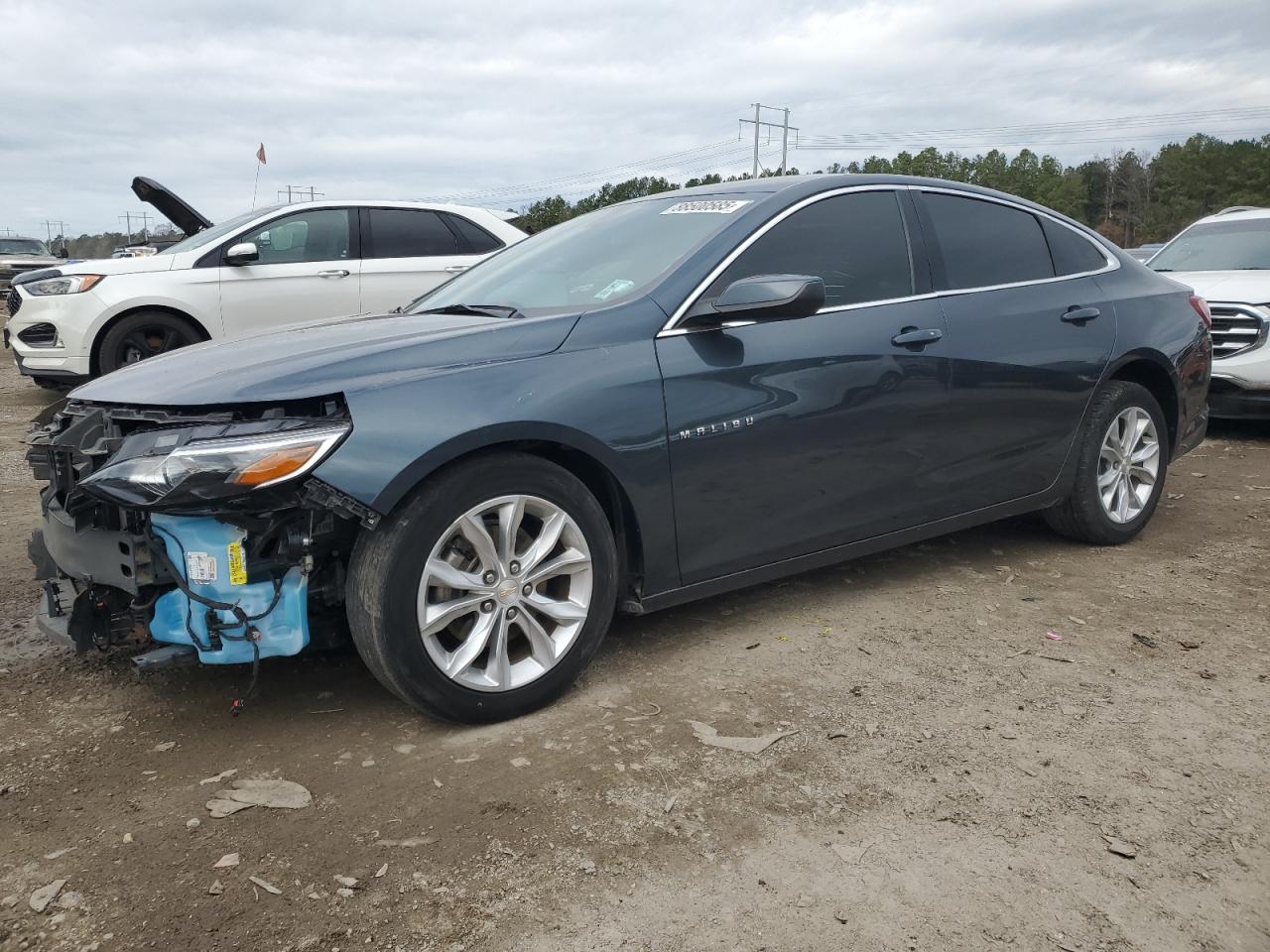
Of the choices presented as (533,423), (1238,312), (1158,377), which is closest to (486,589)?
(533,423)

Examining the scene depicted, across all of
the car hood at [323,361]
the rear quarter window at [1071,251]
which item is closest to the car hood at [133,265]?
the car hood at [323,361]

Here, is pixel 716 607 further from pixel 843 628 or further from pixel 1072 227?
pixel 1072 227

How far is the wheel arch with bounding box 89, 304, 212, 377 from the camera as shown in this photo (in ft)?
26.4

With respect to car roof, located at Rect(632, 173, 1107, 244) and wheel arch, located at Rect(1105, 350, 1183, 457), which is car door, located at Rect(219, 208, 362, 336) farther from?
wheel arch, located at Rect(1105, 350, 1183, 457)

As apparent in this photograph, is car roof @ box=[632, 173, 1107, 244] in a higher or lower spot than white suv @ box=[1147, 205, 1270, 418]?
higher

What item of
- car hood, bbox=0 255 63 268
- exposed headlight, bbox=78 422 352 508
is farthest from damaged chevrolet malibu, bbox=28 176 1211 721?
car hood, bbox=0 255 63 268

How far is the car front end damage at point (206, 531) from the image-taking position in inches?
104

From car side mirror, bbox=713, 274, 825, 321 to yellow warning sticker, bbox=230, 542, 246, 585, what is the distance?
1608 mm

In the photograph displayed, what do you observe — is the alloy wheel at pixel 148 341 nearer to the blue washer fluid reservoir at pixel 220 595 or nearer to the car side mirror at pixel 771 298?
the blue washer fluid reservoir at pixel 220 595

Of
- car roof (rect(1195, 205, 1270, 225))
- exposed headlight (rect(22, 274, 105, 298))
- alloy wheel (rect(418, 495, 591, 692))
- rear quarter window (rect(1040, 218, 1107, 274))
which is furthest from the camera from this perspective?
car roof (rect(1195, 205, 1270, 225))

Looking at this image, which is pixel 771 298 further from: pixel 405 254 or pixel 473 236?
pixel 473 236

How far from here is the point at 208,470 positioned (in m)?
2.62

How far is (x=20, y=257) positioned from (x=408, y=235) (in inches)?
793

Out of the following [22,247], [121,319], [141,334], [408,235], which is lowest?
[141,334]
